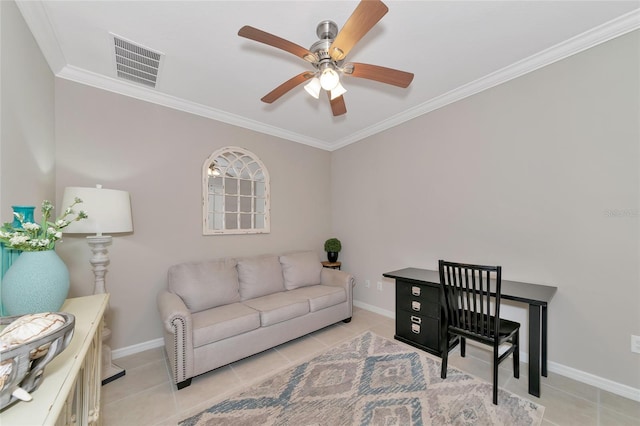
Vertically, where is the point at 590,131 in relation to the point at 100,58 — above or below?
below

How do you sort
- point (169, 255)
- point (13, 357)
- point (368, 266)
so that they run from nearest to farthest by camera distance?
point (13, 357)
point (169, 255)
point (368, 266)

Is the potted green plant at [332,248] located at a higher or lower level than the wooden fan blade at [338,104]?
lower

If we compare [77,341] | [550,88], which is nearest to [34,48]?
[77,341]

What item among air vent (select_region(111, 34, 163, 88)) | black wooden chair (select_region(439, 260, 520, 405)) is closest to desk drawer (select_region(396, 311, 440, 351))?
black wooden chair (select_region(439, 260, 520, 405))

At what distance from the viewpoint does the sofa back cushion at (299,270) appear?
3295 millimetres

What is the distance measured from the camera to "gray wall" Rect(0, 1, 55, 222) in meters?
1.43

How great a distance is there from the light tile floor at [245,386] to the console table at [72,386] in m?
0.50

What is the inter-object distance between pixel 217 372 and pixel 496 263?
2793 mm

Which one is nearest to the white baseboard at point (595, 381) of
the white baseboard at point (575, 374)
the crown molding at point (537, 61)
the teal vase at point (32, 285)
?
the white baseboard at point (575, 374)

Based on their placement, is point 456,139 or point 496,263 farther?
point 456,139

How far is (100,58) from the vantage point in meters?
2.21

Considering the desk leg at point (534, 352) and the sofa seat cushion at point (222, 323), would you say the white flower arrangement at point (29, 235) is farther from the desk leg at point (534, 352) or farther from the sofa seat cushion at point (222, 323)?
the desk leg at point (534, 352)

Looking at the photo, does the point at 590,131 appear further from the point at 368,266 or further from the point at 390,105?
the point at 368,266

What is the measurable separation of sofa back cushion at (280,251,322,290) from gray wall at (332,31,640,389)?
121 cm
